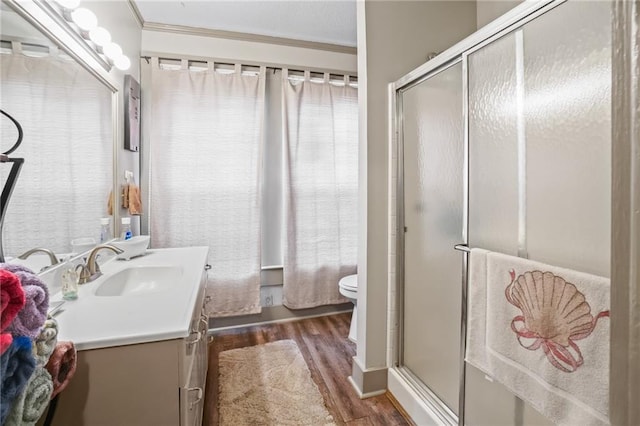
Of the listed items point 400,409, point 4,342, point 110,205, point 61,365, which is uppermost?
point 110,205

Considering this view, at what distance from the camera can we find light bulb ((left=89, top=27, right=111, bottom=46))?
140 cm

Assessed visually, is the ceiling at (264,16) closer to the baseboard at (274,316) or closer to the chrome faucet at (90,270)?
the chrome faucet at (90,270)

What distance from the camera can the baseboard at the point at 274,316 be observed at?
2.56 m

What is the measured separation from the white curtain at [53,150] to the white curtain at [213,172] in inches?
28.6

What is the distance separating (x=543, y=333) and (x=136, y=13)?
2.94 metres

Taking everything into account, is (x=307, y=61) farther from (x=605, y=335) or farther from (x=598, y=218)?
(x=605, y=335)

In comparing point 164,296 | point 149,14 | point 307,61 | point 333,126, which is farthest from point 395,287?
point 149,14

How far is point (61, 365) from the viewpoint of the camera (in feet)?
2.25

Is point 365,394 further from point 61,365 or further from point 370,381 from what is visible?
point 61,365

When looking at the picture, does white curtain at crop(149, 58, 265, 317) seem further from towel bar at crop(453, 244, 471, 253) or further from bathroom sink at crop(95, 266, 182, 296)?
towel bar at crop(453, 244, 471, 253)

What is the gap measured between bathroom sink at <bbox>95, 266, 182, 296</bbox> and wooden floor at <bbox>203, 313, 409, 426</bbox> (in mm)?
759

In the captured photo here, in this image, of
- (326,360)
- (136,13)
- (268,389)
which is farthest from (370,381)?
(136,13)

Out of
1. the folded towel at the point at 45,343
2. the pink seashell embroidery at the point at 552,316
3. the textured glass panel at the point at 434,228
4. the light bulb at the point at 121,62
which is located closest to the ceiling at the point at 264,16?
the light bulb at the point at 121,62

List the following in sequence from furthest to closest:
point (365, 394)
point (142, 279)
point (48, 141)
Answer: point (365, 394) < point (142, 279) < point (48, 141)
